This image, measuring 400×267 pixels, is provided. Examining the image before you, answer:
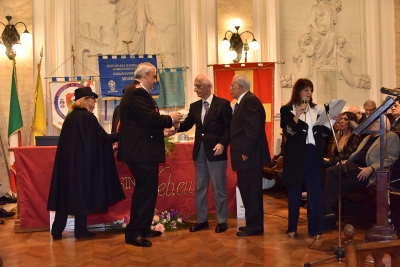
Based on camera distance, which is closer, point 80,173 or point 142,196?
point 142,196

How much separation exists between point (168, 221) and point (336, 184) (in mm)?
1882

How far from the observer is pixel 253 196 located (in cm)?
493

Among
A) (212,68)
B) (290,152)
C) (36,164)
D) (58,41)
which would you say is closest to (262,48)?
(212,68)

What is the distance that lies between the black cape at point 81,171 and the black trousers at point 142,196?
1.67 feet

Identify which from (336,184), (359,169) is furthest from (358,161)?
Answer: (336,184)

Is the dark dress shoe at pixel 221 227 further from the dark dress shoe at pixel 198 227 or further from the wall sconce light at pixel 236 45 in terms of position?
the wall sconce light at pixel 236 45

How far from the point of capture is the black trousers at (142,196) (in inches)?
181

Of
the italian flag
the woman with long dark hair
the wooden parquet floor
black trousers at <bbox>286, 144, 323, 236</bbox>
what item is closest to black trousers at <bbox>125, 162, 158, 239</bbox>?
the wooden parquet floor

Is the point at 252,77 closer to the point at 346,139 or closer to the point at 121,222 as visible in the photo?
the point at 346,139

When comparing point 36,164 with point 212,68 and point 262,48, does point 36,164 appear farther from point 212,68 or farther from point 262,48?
point 262,48

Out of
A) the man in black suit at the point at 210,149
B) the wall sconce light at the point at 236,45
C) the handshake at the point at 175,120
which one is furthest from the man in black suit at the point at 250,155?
the wall sconce light at the point at 236,45

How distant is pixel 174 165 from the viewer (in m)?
5.71

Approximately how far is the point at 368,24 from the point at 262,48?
6.86 feet

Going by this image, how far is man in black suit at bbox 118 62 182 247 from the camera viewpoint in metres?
4.55
